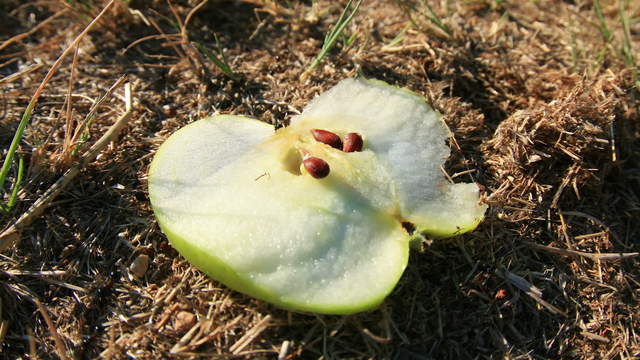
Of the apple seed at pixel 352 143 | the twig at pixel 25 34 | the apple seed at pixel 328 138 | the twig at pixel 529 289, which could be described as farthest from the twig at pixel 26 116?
the twig at pixel 529 289

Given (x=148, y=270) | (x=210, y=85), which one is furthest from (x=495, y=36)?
(x=148, y=270)

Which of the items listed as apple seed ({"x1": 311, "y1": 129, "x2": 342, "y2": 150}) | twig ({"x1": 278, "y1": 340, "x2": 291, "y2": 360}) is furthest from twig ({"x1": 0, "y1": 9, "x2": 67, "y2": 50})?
twig ({"x1": 278, "y1": 340, "x2": 291, "y2": 360})

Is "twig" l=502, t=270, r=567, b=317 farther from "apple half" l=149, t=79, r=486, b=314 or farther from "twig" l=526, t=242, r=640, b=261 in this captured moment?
"apple half" l=149, t=79, r=486, b=314

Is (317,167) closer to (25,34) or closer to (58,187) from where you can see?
(58,187)

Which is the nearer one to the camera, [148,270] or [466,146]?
[148,270]

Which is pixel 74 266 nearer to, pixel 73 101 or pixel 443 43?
pixel 73 101

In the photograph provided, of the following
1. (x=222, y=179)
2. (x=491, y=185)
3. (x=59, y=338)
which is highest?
(x=222, y=179)

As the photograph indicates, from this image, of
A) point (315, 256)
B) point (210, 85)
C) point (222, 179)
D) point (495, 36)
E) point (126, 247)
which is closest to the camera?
point (315, 256)

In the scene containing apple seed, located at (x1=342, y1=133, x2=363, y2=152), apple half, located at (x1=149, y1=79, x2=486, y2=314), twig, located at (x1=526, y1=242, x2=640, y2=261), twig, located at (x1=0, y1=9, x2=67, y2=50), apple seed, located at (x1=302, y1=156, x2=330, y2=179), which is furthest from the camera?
twig, located at (x1=0, y1=9, x2=67, y2=50)
